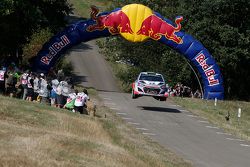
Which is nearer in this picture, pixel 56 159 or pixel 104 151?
pixel 56 159

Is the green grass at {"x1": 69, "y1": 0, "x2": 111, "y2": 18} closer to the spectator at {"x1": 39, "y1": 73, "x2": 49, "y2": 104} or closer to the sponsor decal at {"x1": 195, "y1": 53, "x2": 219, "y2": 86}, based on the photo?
the sponsor decal at {"x1": 195, "y1": 53, "x2": 219, "y2": 86}

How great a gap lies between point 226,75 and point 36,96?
29343mm

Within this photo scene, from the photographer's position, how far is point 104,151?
1780cm

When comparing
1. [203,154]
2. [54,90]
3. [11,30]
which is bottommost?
[203,154]

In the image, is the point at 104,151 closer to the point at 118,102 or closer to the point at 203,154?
the point at 203,154

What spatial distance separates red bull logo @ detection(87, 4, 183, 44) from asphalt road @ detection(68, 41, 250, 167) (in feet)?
14.6

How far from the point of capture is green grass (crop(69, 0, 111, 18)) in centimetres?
10306

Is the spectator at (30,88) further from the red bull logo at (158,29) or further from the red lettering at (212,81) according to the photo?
the red lettering at (212,81)

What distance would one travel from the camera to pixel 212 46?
5238 centimetres

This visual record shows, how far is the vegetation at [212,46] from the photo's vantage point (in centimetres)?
5162

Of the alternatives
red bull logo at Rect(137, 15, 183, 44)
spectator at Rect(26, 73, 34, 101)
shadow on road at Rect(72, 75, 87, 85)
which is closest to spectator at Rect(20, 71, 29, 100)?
spectator at Rect(26, 73, 34, 101)

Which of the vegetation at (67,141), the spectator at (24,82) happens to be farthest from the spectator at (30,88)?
the vegetation at (67,141)

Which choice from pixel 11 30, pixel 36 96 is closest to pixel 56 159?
pixel 36 96

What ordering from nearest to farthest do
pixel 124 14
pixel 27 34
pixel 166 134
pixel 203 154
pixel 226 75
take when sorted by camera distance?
pixel 203 154 → pixel 166 134 → pixel 124 14 → pixel 27 34 → pixel 226 75
